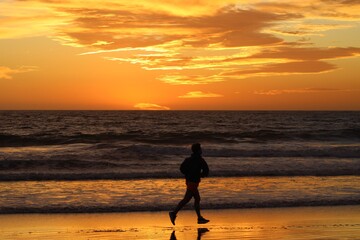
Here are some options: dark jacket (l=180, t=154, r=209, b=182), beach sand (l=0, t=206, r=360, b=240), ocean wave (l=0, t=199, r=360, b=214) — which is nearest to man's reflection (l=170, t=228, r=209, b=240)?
beach sand (l=0, t=206, r=360, b=240)

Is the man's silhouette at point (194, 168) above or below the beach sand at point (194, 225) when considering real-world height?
above

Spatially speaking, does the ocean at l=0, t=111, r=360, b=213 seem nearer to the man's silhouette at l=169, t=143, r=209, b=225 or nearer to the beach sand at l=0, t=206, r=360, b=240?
the beach sand at l=0, t=206, r=360, b=240

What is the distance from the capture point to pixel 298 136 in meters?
48.9

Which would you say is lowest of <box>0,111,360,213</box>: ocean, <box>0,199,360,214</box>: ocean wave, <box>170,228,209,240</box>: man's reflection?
<box>170,228,209,240</box>: man's reflection

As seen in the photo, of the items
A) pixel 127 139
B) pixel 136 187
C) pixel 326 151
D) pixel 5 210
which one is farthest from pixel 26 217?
pixel 127 139

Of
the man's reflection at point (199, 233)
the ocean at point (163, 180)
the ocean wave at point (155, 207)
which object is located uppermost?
the ocean at point (163, 180)

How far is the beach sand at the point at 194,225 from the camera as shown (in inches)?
438

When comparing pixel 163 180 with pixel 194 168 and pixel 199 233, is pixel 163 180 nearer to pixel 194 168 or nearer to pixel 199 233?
pixel 194 168

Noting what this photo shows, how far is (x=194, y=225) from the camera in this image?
12.2m

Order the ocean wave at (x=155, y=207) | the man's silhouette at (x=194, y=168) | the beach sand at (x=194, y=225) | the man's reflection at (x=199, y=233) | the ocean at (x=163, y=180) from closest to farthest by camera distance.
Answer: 1. the man's reflection at (x=199, y=233)
2. the beach sand at (x=194, y=225)
3. the man's silhouette at (x=194, y=168)
4. the ocean wave at (x=155, y=207)
5. the ocean at (x=163, y=180)

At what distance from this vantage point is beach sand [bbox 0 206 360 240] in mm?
11133

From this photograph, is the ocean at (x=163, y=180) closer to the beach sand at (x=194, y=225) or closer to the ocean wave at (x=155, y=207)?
the ocean wave at (x=155, y=207)

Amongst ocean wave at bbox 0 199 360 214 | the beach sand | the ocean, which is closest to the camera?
the beach sand

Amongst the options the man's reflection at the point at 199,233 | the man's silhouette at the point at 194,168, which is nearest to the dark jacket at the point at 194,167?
the man's silhouette at the point at 194,168
